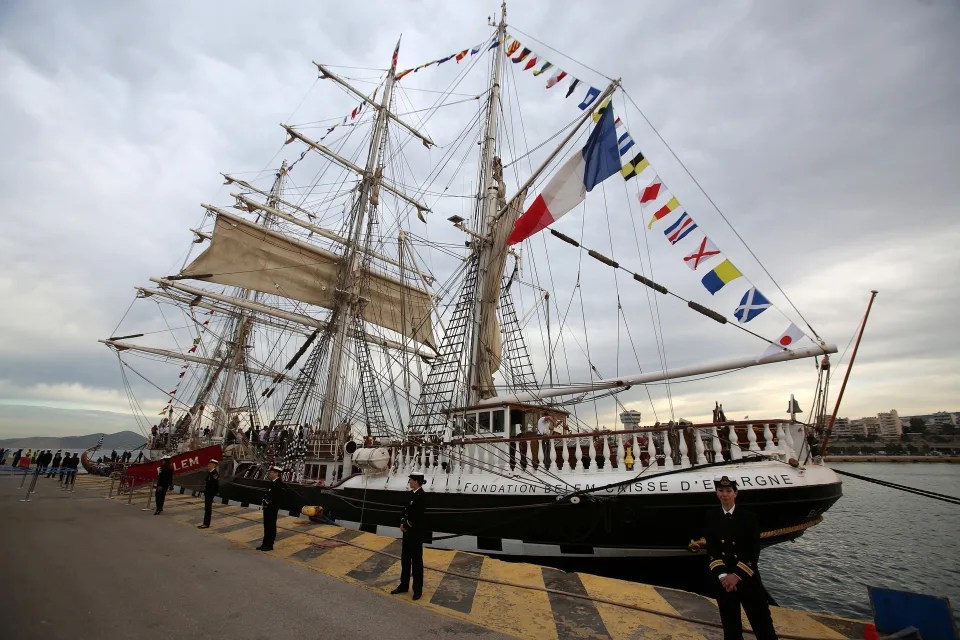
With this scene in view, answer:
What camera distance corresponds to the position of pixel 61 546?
6.96 metres

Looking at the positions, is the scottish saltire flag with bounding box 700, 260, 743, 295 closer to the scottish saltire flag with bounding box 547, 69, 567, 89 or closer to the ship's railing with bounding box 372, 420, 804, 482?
the ship's railing with bounding box 372, 420, 804, 482

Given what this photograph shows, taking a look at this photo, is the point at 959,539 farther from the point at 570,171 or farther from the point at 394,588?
the point at 394,588

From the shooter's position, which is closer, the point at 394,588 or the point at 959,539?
the point at 394,588

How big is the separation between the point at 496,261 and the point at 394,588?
34.3 feet

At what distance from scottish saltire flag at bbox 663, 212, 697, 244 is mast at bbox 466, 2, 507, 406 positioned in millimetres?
6136

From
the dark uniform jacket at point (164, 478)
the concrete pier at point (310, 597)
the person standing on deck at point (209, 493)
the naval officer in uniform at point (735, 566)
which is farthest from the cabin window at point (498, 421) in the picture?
the dark uniform jacket at point (164, 478)

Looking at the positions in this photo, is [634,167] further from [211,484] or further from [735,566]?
[211,484]

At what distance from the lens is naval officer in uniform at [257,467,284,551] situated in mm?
7125

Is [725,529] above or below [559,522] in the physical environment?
above

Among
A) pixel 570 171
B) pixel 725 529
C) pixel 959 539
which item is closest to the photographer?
pixel 725 529

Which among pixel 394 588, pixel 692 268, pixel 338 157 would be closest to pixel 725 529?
pixel 394 588

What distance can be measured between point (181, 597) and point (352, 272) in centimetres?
1778

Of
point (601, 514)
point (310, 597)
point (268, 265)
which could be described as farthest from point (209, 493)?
point (268, 265)

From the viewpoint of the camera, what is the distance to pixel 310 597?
191 inches
